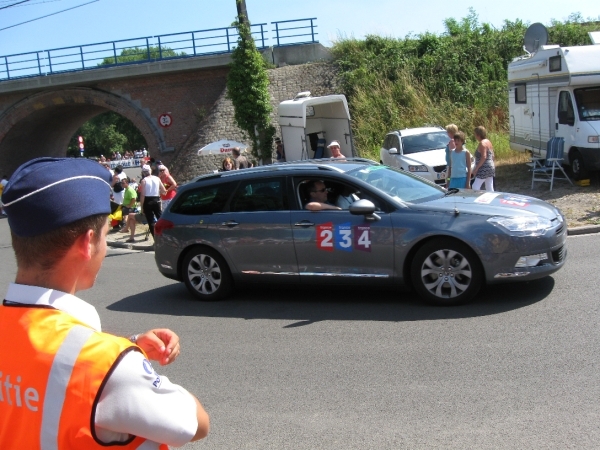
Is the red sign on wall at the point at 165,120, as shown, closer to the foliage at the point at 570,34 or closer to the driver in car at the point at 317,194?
the foliage at the point at 570,34

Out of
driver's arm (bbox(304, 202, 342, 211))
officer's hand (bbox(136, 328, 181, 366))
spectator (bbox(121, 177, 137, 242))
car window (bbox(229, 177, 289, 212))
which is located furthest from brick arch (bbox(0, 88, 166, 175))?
officer's hand (bbox(136, 328, 181, 366))

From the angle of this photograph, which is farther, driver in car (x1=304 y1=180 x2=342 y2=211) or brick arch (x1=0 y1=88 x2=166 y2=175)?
brick arch (x1=0 y1=88 x2=166 y2=175)

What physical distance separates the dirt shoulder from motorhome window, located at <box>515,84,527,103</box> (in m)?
1.87

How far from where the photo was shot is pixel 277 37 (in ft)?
106

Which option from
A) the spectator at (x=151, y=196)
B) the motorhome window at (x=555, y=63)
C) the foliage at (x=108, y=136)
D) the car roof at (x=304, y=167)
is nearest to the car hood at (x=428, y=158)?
the motorhome window at (x=555, y=63)

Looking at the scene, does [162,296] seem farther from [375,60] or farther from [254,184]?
[375,60]

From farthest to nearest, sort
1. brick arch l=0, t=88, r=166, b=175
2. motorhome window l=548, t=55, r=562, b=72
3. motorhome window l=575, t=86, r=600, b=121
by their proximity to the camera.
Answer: brick arch l=0, t=88, r=166, b=175, motorhome window l=548, t=55, r=562, b=72, motorhome window l=575, t=86, r=600, b=121

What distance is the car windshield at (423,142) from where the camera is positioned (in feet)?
61.3

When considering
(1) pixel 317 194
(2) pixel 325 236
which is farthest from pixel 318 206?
(2) pixel 325 236

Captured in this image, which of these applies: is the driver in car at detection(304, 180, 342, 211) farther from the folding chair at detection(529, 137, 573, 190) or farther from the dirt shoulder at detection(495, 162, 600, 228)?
the folding chair at detection(529, 137, 573, 190)

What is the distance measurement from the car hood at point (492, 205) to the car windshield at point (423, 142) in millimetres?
10206

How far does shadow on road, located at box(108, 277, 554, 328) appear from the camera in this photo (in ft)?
24.9

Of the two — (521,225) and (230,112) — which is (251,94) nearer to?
(230,112)

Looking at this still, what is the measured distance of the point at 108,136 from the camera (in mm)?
93188
